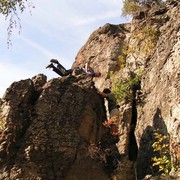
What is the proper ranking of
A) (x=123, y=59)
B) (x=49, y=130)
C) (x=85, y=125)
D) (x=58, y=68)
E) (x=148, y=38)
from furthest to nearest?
(x=123, y=59) → (x=148, y=38) → (x=58, y=68) → (x=85, y=125) → (x=49, y=130)

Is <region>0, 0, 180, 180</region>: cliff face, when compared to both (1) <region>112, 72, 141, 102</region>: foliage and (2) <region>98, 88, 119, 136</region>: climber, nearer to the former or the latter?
(1) <region>112, 72, 141, 102</region>: foliage

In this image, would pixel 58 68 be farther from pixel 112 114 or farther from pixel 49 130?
pixel 49 130

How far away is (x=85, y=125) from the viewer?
16.5 metres

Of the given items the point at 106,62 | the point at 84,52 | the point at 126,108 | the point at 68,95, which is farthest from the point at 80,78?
the point at 84,52

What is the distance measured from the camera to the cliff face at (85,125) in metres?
15.0

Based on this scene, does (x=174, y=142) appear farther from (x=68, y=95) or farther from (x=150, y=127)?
(x=68, y=95)

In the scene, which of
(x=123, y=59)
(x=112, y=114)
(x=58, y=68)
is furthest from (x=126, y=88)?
(x=123, y=59)

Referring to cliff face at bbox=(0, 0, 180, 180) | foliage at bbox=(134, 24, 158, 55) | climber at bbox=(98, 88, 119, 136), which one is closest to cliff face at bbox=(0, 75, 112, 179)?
cliff face at bbox=(0, 0, 180, 180)

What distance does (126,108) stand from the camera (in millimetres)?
18828

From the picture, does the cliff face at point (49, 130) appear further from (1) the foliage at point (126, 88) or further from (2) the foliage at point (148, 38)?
(2) the foliage at point (148, 38)

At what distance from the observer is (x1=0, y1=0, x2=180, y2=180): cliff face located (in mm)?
14992

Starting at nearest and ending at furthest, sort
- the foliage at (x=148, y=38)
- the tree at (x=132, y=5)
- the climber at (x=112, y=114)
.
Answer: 1. the climber at (x=112, y=114)
2. the foliage at (x=148, y=38)
3. the tree at (x=132, y=5)

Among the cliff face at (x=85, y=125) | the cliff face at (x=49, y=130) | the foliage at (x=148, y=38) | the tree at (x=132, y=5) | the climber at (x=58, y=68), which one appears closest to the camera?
the cliff face at (x=49, y=130)

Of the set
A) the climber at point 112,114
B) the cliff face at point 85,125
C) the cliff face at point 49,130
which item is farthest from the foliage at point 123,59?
the cliff face at point 49,130
